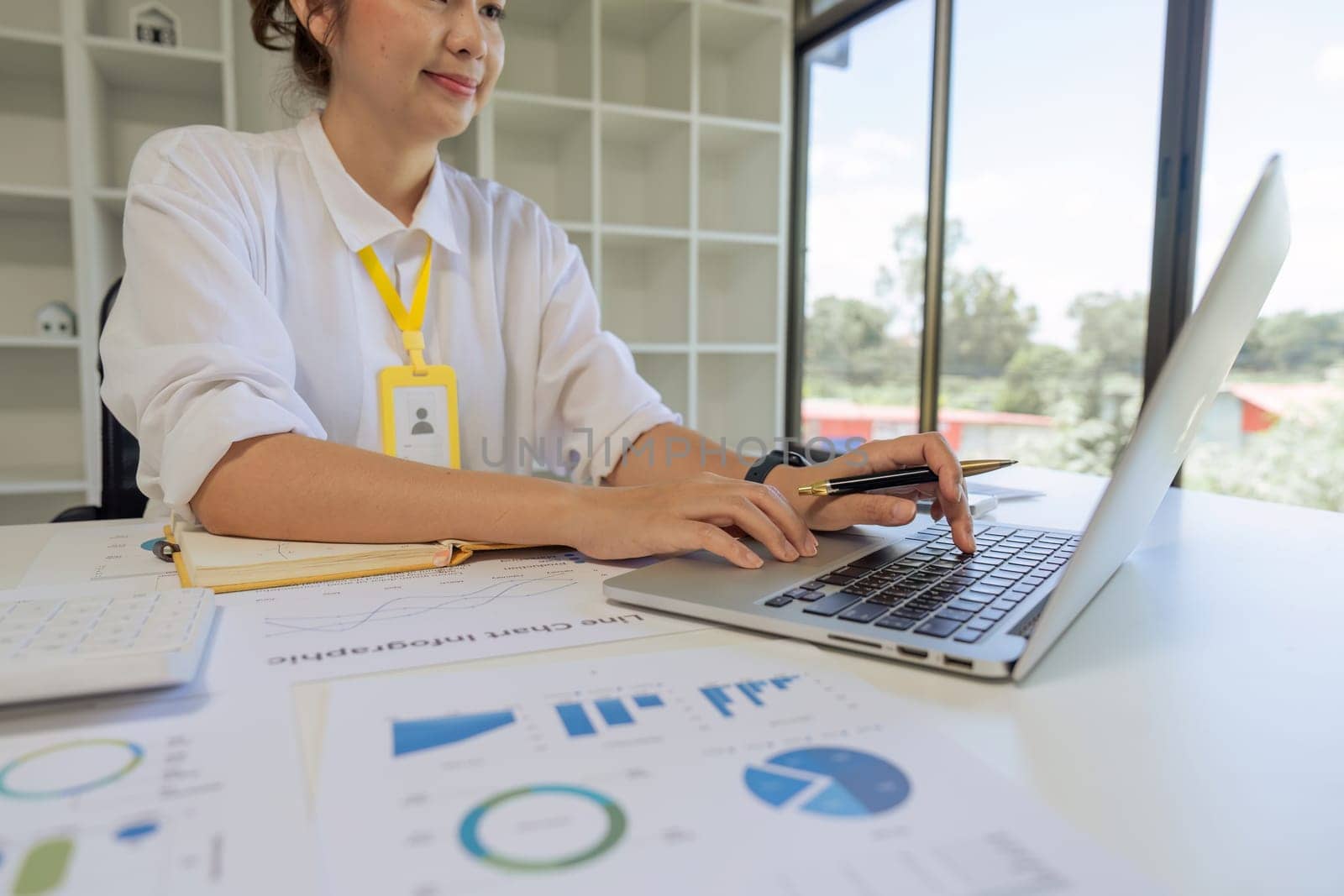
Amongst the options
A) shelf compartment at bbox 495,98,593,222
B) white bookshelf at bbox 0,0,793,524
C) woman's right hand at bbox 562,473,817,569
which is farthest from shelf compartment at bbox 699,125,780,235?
woman's right hand at bbox 562,473,817,569

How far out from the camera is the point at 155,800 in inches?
13.6

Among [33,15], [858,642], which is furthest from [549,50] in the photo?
[858,642]

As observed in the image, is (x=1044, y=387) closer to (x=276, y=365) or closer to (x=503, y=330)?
(x=503, y=330)

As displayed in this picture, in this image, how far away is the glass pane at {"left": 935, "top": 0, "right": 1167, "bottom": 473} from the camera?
2.05 metres

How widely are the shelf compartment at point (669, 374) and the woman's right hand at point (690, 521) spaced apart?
229 cm

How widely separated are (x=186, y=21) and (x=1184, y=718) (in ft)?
10.5

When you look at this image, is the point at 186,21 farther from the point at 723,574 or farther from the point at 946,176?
the point at 723,574

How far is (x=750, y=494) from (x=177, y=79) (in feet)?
8.42

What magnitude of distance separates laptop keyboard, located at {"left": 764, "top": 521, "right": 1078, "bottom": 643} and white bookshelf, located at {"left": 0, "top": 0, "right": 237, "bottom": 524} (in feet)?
7.38

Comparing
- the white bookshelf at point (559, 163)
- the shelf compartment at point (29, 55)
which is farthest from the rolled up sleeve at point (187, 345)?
the shelf compartment at point (29, 55)

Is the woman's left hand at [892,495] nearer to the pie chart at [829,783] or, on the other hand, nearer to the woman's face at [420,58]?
the pie chart at [829,783]

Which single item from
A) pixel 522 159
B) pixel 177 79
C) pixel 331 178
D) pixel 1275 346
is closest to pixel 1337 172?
pixel 1275 346

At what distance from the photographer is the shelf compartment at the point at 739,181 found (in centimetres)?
314

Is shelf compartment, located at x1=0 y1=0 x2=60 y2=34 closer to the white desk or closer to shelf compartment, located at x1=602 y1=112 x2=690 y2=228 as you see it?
shelf compartment, located at x1=602 y1=112 x2=690 y2=228
